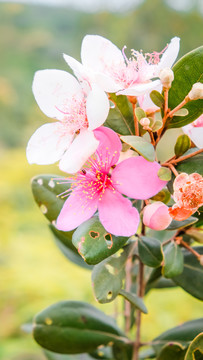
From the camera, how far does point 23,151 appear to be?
4867 mm

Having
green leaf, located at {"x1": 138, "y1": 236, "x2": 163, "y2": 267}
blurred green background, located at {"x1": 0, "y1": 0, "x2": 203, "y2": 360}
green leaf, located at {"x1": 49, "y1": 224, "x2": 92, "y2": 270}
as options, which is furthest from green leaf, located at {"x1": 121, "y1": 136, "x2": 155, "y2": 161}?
blurred green background, located at {"x1": 0, "y1": 0, "x2": 203, "y2": 360}

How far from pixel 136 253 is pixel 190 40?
6.17 meters

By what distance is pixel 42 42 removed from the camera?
749 centimetres

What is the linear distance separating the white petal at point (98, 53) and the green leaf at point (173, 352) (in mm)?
390

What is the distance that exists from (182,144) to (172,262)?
0.51 feet

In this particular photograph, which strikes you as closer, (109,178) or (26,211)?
(109,178)

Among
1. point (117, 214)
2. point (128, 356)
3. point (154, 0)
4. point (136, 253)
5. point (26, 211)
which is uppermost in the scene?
point (117, 214)

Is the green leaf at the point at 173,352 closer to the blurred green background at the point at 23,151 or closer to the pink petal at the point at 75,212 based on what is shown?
the pink petal at the point at 75,212

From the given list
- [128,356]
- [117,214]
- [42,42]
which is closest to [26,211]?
[128,356]

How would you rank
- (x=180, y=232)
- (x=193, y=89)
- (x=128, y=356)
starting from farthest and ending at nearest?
(x=128, y=356) → (x=180, y=232) → (x=193, y=89)

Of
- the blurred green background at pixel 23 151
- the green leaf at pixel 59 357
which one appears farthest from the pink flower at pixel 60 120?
the blurred green background at pixel 23 151

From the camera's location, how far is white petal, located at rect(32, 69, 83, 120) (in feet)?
1.65

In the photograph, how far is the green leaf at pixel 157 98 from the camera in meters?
0.48

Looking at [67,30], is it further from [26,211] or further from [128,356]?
[128,356]
